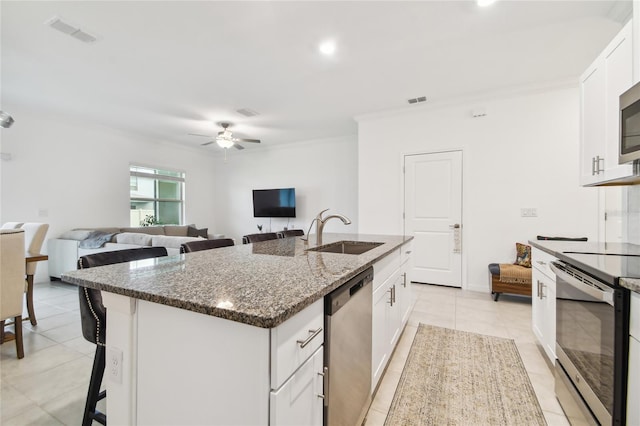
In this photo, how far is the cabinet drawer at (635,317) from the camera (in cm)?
104

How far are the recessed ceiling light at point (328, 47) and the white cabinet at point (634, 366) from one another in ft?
9.05

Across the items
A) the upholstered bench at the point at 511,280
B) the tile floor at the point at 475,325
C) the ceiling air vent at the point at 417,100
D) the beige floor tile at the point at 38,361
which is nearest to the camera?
the tile floor at the point at 475,325

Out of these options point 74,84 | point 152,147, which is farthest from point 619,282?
point 152,147

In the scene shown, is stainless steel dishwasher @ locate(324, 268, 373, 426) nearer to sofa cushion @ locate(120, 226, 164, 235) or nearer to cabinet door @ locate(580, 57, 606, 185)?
cabinet door @ locate(580, 57, 606, 185)

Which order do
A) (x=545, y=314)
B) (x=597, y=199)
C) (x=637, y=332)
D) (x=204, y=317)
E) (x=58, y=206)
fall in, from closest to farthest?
(x=204, y=317)
(x=637, y=332)
(x=545, y=314)
(x=597, y=199)
(x=58, y=206)

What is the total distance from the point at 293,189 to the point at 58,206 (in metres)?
4.17

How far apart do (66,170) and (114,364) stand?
5.41 m

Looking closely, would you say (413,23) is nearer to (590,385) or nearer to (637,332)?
(637,332)

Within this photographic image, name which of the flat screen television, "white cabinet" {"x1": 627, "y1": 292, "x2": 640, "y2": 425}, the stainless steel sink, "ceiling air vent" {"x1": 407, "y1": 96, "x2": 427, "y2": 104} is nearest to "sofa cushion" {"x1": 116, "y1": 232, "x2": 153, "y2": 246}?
the stainless steel sink

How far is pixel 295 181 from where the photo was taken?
6.61m

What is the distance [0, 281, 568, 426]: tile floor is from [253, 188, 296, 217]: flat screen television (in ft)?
11.8

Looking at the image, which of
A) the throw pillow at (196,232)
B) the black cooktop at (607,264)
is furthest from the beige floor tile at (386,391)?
the throw pillow at (196,232)

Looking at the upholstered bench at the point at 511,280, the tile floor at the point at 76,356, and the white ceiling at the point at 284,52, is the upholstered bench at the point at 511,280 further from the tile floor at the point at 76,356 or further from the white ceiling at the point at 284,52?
the white ceiling at the point at 284,52

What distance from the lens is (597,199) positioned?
336 cm
